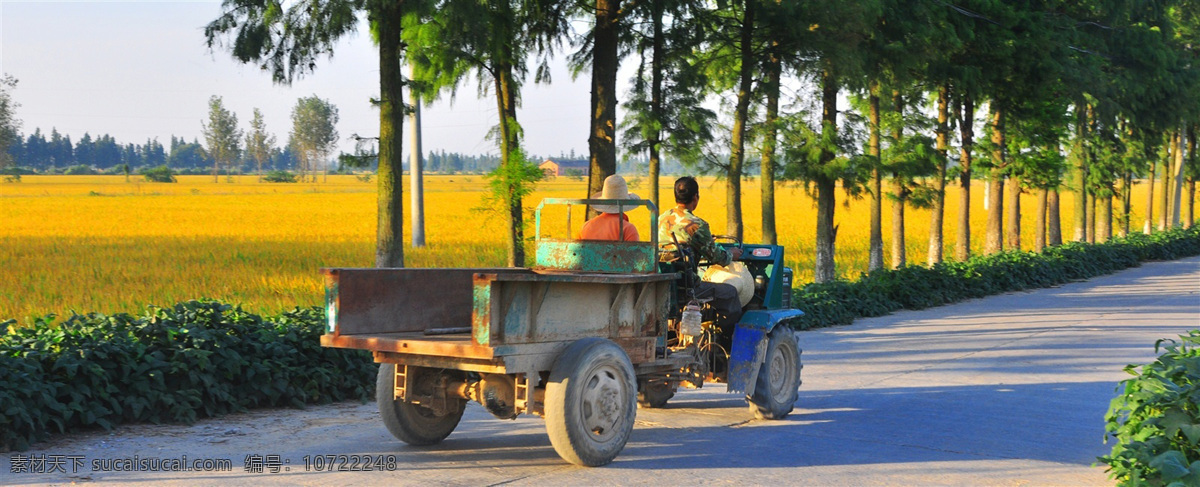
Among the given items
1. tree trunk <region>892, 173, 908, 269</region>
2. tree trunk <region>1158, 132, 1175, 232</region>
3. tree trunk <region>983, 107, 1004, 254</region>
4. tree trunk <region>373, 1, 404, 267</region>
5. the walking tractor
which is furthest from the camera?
tree trunk <region>1158, 132, 1175, 232</region>

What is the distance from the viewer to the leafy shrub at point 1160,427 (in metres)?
5.08

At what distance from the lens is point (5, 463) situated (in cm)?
655

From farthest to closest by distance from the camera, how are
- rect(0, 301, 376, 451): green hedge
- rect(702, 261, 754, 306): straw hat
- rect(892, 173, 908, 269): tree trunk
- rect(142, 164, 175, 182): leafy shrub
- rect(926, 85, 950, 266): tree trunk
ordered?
rect(142, 164, 175, 182): leafy shrub → rect(926, 85, 950, 266): tree trunk → rect(892, 173, 908, 269): tree trunk → rect(702, 261, 754, 306): straw hat → rect(0, 301, 376, 451): green hedge

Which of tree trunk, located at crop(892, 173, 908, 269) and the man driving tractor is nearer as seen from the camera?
the man driving tractor

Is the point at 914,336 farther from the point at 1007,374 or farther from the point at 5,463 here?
the point at 5,463

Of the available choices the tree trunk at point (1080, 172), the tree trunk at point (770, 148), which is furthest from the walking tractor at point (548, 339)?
the tree trunk at point (1080, 172)

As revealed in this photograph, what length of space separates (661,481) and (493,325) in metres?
1.35

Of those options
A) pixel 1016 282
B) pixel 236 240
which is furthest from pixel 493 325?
pixel 236 240

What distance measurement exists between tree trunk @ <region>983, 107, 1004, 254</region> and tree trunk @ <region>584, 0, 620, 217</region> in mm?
13269

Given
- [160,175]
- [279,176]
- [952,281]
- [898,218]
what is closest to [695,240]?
[952,281]

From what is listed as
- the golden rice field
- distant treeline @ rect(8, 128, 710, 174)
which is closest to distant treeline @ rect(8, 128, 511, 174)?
distant treeline @ rect(8, 128, 710, 174)

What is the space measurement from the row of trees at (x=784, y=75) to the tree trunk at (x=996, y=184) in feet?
0.18

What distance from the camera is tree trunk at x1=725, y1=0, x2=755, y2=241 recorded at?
1831 centimetres

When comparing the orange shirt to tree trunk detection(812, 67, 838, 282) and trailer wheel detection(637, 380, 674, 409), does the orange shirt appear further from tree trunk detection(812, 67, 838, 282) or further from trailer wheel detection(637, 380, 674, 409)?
tree trunk detection(812, 67, 838, 282)
